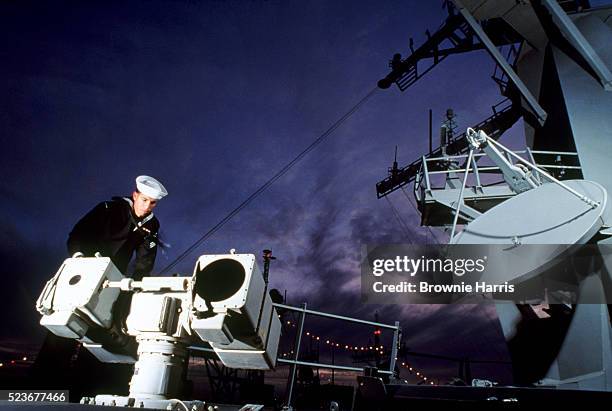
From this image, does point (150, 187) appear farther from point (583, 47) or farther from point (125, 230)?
point (583, 47)

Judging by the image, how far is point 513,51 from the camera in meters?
12.8

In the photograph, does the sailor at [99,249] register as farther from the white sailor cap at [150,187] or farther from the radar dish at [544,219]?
the radar dish at [544,219]

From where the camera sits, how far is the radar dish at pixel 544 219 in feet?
18.3

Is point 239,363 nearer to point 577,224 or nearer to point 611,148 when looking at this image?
point 577,224

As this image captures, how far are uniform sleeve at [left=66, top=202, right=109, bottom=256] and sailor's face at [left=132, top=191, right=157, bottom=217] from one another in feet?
1.04

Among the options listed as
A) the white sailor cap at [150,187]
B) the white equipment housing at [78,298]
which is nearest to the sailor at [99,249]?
the white sailor cap at [150,187]

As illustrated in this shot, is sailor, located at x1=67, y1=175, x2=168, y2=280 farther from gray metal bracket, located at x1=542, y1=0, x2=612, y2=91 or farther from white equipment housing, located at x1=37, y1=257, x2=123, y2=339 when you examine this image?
gray metal bracket, located at x1=542, y1=0, x2=612, y2=91

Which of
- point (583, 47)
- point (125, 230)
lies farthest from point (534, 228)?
point (125, 230)

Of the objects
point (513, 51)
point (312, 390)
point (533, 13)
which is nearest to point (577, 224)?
point (312, 390)

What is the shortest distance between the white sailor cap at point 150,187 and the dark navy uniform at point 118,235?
0.40 m

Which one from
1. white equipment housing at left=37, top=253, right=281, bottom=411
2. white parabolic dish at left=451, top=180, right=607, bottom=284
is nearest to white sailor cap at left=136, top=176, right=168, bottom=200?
white equipment housing at left=37, top=253, right=281, bottom=411

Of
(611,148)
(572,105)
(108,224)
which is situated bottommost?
(108,224)

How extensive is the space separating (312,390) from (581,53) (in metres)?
10.0

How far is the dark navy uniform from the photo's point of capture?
2.79 m
